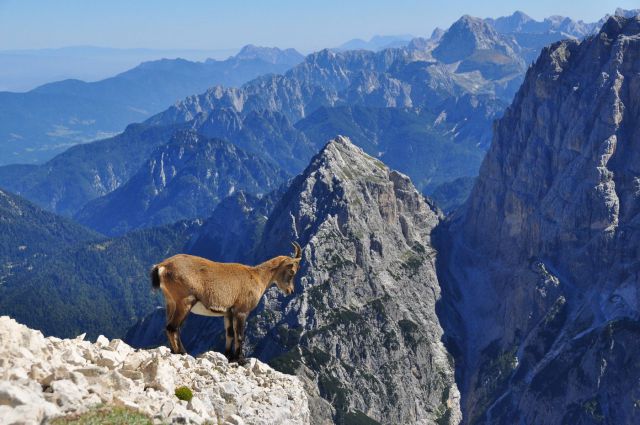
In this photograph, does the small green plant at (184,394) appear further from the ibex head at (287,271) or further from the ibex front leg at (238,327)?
the ibex head at (287,271)

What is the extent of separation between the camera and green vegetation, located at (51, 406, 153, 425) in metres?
27.7

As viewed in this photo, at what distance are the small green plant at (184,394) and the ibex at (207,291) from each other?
484cm

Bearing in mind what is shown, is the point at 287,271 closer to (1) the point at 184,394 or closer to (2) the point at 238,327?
(2) the point at 238,327

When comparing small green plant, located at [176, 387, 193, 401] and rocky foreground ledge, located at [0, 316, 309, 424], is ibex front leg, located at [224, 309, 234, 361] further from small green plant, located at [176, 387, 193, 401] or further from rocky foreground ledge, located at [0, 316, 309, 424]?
small green plant, located at [176, 387, 193, 401]

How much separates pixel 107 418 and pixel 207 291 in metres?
11.8

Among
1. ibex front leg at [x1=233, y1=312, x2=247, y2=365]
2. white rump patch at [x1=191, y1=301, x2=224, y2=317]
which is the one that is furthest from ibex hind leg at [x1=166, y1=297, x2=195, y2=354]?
ibex front leg at [x1=233, y1=312, x2=247, y2=365]

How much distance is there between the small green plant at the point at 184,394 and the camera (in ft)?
114

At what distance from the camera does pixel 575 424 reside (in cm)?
18888

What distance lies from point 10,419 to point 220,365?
1693 centimetres

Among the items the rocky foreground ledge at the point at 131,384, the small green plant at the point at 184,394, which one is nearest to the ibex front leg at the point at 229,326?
the rocky foreground ledge at the point at 131,384

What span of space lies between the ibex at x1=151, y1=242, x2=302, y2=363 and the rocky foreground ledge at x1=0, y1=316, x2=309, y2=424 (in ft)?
6.56

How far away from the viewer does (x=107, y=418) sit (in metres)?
28.6

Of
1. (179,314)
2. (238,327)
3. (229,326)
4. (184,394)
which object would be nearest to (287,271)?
(238,327)

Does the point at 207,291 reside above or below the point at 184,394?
above
